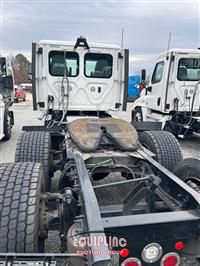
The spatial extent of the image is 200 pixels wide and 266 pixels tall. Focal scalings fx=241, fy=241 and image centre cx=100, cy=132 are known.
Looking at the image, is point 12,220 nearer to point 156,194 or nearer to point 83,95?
point 156,194

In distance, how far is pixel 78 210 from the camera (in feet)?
6.56

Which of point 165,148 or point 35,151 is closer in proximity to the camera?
point 35,151

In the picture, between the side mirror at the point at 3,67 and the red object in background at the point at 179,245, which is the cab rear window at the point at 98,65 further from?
the side mirror at the point at 3,67

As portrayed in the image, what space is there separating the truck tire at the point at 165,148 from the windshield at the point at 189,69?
4137 mm

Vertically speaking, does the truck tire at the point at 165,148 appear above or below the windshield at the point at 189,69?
below

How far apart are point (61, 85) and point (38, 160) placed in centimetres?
241

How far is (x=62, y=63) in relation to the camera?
507 centimetres

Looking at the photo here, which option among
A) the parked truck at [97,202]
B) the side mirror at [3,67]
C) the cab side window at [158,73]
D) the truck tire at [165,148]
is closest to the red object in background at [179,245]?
the parked truck at [97,202]

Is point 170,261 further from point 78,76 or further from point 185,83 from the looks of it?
point 185,83

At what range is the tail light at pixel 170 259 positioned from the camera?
1537 mm

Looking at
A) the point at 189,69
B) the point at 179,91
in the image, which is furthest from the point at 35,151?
the point at 189,69

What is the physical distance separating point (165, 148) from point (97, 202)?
5.91 feet

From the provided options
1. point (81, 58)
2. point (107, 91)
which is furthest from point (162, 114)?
point (81, 58)

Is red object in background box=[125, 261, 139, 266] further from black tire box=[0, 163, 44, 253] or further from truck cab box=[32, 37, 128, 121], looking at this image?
truck cab box=[32, 37, 128, 121]
